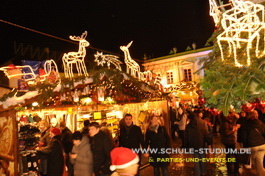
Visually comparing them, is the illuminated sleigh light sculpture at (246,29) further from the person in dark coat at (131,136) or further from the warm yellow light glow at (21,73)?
the warm yellow light glow at (21,73)

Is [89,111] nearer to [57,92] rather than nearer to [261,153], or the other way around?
[57,92]

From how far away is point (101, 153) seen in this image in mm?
4965

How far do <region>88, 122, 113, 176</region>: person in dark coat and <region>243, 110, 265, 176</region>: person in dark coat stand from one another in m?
3.61

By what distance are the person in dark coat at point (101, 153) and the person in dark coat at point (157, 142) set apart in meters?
1.56

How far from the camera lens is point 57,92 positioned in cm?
640

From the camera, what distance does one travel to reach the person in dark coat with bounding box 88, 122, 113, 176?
489 cm

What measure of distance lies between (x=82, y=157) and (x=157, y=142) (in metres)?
2.18

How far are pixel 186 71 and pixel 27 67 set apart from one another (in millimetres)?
24761

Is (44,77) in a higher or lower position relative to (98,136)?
higher

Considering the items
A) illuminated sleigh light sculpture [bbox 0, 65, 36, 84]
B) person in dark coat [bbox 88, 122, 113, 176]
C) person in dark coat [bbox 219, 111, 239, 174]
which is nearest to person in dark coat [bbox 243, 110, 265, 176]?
person in dark coat [bbox 219, 111, 239, 174]

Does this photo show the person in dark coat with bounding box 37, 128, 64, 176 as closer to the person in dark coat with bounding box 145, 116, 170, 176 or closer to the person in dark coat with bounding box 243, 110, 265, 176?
the person in dark coat with bounding box 145, 116, 170, 176

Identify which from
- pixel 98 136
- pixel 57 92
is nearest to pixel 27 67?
pixel 57 92

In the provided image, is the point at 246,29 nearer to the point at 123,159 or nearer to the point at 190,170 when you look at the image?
the point at 123,159

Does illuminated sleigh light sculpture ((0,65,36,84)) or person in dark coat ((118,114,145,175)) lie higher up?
illuminated sleigh light sculpture ((0,65,36,84))
